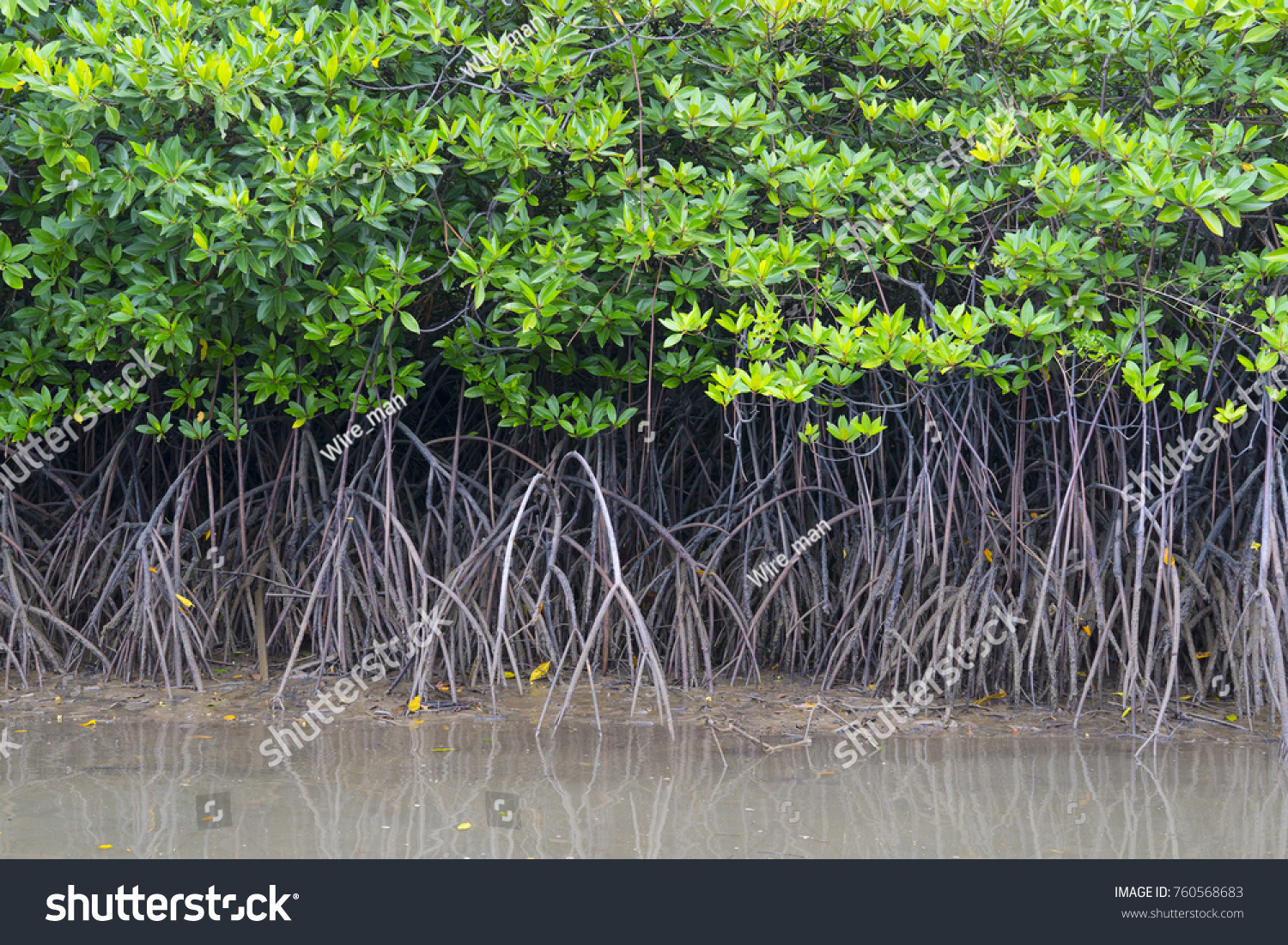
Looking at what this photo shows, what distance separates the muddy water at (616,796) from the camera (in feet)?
8.85

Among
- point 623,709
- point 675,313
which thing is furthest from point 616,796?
point 675,313

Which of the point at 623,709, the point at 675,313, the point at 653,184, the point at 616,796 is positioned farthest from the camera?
the point at 623,709

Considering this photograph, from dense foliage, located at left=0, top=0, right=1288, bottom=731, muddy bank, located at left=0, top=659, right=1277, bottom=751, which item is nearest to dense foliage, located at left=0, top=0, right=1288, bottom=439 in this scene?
dense foliage, located at left=0, top=0, right=1288, bottom=731

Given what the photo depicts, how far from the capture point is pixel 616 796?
121 inches

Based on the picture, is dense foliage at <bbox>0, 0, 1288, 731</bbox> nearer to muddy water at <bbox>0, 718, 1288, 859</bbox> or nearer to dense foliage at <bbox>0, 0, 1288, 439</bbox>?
dense foliage at <bbox>0, 0, 1288, 439</bbox>

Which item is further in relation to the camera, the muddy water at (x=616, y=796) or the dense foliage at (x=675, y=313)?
the dense foliage at (x=675, y=313)

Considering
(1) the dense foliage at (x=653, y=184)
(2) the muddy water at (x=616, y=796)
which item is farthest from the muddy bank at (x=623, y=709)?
(1) the dense foliage at (x=653, y=184)

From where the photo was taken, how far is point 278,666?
4.44 m

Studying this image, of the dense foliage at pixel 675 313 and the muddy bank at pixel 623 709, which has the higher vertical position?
the dense foliage at pixel 675 313

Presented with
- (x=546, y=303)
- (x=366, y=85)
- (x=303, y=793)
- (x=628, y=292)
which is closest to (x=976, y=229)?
(x=628, y=292)

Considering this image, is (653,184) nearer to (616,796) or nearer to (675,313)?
(675,313)

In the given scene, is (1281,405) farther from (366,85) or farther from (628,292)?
(366,85)

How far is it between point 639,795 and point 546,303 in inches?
60.5

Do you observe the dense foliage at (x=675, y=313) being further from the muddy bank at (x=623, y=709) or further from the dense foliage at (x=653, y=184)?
the muddy bank at (x=623, y=709)
